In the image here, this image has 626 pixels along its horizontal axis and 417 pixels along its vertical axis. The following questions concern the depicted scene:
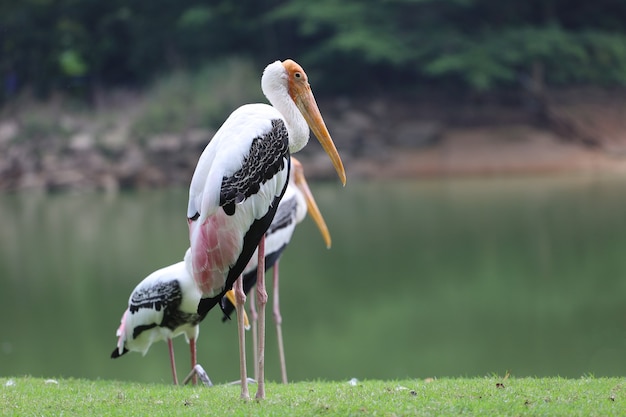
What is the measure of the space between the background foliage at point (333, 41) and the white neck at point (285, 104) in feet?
68.7

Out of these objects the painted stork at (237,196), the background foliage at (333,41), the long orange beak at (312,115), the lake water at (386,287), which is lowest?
the lake water at (386,287)

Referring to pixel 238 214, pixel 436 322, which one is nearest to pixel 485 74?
pixel 436 322

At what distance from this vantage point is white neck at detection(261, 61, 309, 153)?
491 cm

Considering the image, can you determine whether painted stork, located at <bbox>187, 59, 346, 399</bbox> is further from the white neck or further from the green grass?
the green grass

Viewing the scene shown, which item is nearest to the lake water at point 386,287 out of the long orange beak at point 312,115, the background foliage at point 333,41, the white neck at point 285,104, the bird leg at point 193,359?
the bird leg at point 193,359

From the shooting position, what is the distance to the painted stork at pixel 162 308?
20.6ft

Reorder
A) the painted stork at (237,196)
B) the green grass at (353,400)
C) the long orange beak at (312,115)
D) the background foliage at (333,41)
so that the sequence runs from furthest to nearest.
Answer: the background foliage at (333,41), the long orange beak at (312,115), the painted stork at (237,196), the green grass at (353,400)

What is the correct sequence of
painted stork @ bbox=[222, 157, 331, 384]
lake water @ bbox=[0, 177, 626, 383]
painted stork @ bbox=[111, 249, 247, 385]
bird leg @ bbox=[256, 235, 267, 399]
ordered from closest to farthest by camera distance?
1. bird leg @ bbox=[256, 235, 267, 399]
2. painted stork @ bbox=[111, 249, 247, 385]
3. painted stork @ bbox=[222, 157, 331, 384]
4. lake water @ bbox=[0, 177, 626, 383]

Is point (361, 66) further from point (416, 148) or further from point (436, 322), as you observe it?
point (436, 322)

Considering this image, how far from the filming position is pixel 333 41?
27969 millimetres

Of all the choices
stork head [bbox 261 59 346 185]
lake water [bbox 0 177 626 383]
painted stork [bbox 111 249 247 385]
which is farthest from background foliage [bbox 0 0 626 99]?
stork head [bbox 261 59 346 185]

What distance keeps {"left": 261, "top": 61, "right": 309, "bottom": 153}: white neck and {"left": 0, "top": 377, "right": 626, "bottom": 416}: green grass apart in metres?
1.31

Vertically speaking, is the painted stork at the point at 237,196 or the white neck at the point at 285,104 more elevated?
the white neck at the point at 285,104

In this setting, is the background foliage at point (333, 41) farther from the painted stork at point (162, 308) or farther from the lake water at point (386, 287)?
the painted stork at point (162, 308)
